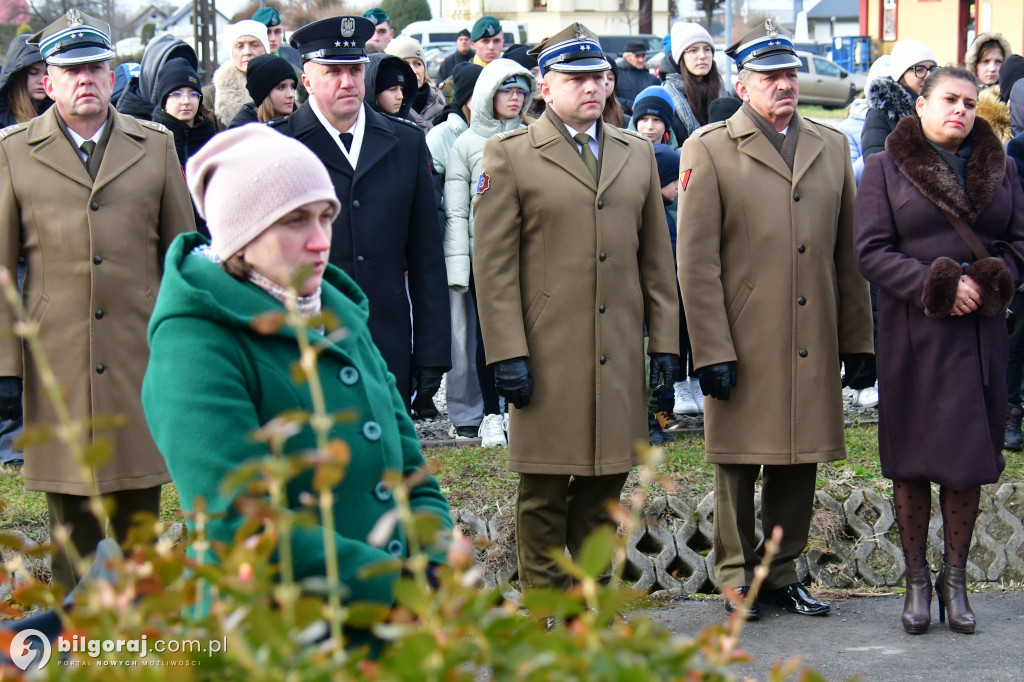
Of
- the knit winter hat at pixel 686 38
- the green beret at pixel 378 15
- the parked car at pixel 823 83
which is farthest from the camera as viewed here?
the parked car at pixel 823 83

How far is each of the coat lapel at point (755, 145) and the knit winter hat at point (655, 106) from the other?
2.58 m

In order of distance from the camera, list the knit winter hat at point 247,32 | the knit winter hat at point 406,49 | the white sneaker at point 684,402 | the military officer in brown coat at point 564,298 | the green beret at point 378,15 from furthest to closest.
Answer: the green beret at point 378,15 → the knit winter hat at point 406,49 → the knit winter hat at point 247,32 → the white sneaker at point 684,402 → the military officer in brown coat at point 564,298

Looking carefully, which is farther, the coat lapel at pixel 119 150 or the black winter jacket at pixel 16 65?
the black winter jacket at pixel 16 65

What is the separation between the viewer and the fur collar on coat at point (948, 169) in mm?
5035

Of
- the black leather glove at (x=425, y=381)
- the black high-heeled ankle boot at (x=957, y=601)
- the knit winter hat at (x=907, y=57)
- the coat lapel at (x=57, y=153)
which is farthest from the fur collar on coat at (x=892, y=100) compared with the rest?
the coat lapel at (x=57, y=153)

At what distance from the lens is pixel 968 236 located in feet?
16.6

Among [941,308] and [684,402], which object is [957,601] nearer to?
[941,308]

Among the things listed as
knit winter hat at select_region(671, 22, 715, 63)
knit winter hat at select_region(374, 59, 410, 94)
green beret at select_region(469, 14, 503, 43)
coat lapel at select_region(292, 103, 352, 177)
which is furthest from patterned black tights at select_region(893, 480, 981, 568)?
green beret at select_region(469, 14, 503, 43)

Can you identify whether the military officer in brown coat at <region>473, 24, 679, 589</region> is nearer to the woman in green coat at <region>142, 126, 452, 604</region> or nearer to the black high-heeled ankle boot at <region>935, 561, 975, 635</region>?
the black high-heeled ankle boot at <region>935, 561, 975, 635</region>

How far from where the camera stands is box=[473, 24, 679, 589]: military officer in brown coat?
195 inches

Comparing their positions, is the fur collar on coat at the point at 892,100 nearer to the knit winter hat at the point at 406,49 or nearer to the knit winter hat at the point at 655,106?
the knit winter hat at the point at 655,106

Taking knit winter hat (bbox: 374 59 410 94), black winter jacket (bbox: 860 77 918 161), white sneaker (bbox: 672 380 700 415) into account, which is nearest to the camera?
black winter jacket (bbox: 860 77 918 161)

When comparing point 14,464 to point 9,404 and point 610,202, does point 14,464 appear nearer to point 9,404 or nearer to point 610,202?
point 9,404

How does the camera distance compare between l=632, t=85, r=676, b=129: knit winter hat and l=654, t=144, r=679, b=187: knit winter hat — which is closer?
l=654, t=144, r=679, b=187: knit winter hat
